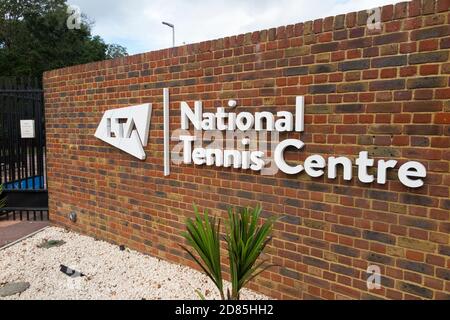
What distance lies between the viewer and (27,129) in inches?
233

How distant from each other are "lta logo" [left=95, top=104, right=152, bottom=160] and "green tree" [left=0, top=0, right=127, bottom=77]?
21.0 meters

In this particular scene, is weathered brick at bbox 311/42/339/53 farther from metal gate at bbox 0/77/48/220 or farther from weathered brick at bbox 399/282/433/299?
metal gate at bbox 0/77/48/220

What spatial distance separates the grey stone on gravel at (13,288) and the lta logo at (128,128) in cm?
179

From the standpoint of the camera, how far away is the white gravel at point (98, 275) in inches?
137

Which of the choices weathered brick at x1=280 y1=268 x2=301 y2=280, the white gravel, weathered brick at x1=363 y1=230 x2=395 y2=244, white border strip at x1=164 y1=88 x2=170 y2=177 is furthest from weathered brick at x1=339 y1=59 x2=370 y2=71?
the white gravel

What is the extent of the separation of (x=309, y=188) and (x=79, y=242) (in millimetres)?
3442

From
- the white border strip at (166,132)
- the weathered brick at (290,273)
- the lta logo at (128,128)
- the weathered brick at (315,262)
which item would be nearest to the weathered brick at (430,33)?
the weathered brick at (315,262)

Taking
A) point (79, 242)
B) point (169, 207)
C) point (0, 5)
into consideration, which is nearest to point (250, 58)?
point (169, 207)

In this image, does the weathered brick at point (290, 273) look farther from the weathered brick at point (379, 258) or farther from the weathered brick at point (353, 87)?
the weathered brick at point (353, 87)

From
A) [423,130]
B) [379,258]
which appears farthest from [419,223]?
[423,130]

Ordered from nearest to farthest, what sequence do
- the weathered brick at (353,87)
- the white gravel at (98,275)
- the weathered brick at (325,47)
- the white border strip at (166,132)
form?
the weathered brick at (353,87), the weathered brick at (325,47), the white gravel at (98,275), the white border strip at (166,132)

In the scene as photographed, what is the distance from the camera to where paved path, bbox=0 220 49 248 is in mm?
5113

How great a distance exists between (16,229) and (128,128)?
2761 millimetres
